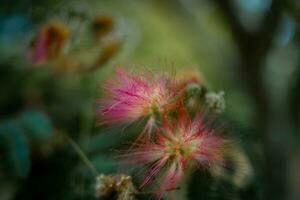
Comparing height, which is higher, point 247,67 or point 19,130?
point 247,67

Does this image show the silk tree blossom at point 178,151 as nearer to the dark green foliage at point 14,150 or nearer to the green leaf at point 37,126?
the dark green foliage at point 14,150

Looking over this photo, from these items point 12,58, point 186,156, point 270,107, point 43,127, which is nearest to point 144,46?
point 270,107

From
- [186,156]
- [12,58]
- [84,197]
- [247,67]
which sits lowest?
[84,197]

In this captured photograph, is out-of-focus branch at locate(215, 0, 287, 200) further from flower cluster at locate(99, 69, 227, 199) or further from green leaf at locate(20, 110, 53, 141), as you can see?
flower cluster at locate(99, 69, 227, 199)

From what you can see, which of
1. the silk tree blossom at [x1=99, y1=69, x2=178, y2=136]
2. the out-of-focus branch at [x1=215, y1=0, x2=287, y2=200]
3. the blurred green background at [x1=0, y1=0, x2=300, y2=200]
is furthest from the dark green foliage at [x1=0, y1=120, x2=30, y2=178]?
the out-of-focus branch at [x1=215, y1=0, x2=287, y2=200]

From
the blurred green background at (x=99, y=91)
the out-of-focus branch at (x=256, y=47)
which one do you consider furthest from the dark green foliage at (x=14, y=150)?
the out-of-focus branch at (x=256, y=47)

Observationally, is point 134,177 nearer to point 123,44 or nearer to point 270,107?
point 123,44
